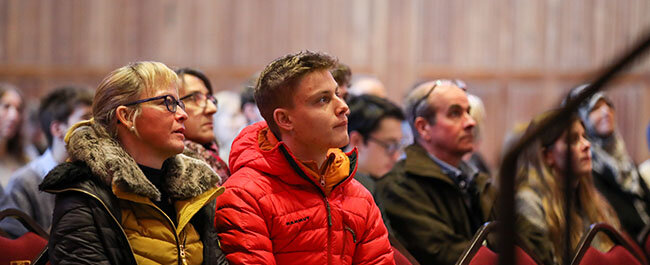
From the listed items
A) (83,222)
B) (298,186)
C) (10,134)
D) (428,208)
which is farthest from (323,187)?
(10,134)

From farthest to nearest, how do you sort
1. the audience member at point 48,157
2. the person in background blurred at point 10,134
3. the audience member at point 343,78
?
the person in background blurred at point 10,134
the audience member at point 48,157
the audience member at point 343,78

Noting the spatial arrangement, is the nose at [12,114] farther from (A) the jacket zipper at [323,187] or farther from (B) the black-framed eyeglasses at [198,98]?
(A) the jacket zipper at [323,187]

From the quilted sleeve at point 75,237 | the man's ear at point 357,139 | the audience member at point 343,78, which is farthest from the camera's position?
the man's ear at point 357,139

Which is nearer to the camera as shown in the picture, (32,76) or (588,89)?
(588,89)

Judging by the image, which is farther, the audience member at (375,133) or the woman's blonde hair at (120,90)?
the audience member at (375,133)

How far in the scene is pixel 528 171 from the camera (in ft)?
10.8

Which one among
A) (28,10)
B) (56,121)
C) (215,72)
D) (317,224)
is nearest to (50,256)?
(317,224)

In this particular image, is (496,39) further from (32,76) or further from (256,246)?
(256,246)

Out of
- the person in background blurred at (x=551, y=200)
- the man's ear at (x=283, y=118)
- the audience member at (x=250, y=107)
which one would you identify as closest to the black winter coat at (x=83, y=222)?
the man's ear at (x=283, y=118)

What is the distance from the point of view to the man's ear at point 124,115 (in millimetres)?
2248

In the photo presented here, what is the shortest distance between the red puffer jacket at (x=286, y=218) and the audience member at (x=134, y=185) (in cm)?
→ 8

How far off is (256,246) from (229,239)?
101 mm

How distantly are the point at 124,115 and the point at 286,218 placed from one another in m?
0.59

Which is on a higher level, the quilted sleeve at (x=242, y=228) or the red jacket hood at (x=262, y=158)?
the red jacket hood at (x=262, y=158)
